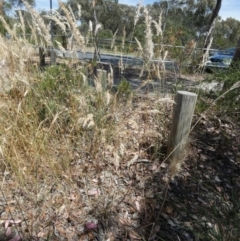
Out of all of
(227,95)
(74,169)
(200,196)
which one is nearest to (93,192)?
(74,169)

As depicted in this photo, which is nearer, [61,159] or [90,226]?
[90,226]

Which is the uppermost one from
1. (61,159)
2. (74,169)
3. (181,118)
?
(181,118)

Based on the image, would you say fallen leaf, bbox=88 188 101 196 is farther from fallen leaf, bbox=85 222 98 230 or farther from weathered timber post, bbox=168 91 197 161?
weathered timber post, bbox=168 91 197 161

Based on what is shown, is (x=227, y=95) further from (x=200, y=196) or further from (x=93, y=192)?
(x=93, y=192)

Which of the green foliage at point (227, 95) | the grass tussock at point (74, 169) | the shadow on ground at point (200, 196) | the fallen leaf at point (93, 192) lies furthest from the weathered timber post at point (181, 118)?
the green foliage at point (227, 95)

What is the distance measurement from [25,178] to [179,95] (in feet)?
4.15

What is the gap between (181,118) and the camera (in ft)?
5.48

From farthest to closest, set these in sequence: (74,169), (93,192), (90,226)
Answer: (74,169), (93,192), (90,226)

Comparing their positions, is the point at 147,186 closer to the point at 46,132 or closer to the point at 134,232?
the point at 134,232

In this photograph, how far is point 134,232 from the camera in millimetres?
1316

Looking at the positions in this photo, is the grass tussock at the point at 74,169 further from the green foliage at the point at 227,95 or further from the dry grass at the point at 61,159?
the green foliage at the point at 227,95

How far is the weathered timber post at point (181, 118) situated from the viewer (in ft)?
5.34

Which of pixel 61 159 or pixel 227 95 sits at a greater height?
pixel 227 95

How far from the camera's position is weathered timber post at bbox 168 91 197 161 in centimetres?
163
